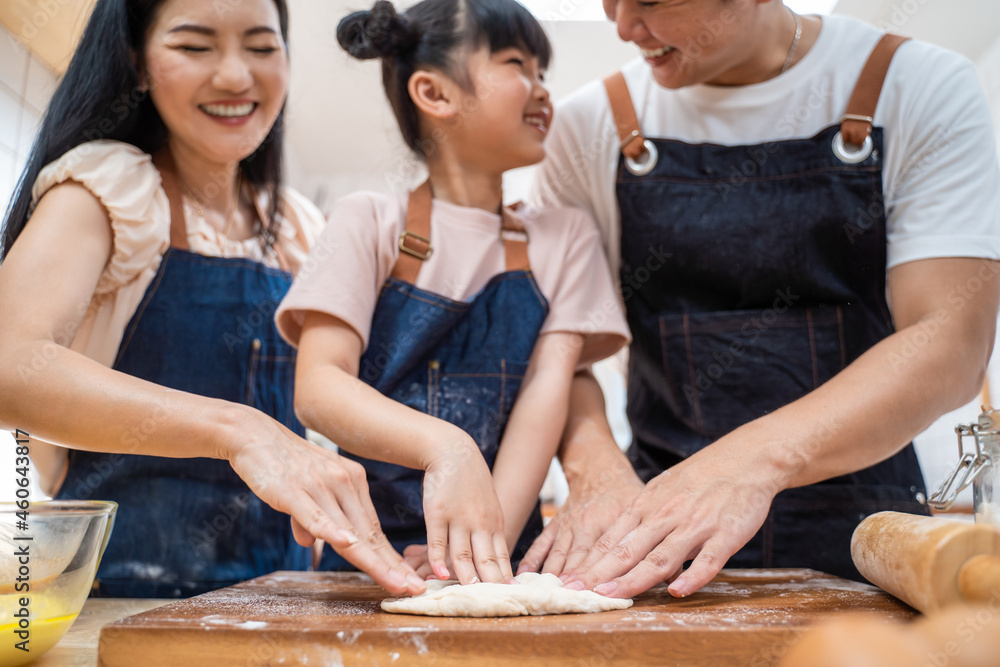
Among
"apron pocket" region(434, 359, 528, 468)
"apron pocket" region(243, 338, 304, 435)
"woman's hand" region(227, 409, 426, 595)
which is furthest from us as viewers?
"apron pocket" region(243, 338, 304, 435)

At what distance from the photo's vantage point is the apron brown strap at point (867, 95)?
1223mm

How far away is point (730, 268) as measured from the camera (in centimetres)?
127

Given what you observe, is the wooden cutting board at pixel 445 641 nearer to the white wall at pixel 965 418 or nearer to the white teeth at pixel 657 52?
the white teeth at pixel 657 52

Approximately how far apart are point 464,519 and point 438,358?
0.36 meters

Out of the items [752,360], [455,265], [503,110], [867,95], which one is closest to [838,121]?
[867,95]

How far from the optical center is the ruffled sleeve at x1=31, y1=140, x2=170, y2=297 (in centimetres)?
108

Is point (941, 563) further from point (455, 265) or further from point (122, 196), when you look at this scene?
point (122, 196)

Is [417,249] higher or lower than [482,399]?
higher

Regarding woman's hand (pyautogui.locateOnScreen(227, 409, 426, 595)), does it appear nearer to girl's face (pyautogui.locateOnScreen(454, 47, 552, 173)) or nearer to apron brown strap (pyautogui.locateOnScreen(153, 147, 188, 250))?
apron brown strap (pyautogui.locateOnScreen(153, 147, 188, 250))

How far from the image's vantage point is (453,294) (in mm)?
1223

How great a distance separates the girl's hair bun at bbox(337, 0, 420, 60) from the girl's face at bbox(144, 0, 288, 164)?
12 cm

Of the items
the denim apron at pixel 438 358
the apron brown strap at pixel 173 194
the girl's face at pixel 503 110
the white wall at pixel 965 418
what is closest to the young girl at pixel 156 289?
the apron brown strap at pixel 173 194

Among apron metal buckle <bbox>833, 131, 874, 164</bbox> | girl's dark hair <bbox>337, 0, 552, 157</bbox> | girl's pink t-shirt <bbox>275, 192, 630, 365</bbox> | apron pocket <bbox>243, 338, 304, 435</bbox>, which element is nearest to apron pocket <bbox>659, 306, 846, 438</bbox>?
girl's pink t-shirt <bbox>275, 192, 630, 365</bbox>

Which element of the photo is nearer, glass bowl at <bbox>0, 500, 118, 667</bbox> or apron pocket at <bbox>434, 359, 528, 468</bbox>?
glass bowl at <bbox>0, 500, 118, 667</bbox>
